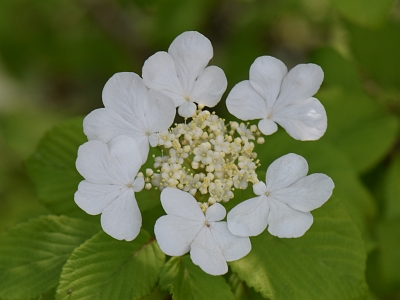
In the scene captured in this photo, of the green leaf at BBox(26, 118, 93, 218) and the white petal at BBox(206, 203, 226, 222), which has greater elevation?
the white petal at BBox(206, 203, 226, 222)

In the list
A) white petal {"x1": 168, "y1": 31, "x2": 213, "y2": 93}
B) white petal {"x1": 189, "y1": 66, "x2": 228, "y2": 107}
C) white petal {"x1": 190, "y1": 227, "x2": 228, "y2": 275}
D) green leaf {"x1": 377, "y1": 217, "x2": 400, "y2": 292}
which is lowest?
green leaf {"x1": 377, "y1": 217, "x2": 400, "y2": 292}

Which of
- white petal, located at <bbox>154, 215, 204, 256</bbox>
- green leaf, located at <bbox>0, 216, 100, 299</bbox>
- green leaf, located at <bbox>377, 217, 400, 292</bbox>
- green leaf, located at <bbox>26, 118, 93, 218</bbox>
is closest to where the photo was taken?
white petal, located at <bbox>154, 215, 204, 256</bbox>

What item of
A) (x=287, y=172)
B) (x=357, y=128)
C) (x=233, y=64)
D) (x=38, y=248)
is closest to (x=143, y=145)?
(x=287, y=172)

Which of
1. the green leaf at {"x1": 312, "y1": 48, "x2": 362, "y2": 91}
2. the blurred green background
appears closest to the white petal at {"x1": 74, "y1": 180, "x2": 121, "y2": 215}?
the blurred green background

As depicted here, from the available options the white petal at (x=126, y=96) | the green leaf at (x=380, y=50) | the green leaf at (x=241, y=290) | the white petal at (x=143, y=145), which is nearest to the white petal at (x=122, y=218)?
the white petal at (x=143, y=145)

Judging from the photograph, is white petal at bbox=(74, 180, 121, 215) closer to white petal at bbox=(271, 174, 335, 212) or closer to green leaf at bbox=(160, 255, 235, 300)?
green leaf at bbox=(160, 255, 235, 300)

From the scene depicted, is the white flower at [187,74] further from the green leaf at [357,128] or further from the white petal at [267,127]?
the green leaf at [357,128]

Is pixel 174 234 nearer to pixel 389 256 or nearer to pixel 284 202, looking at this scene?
pixel 284 202
